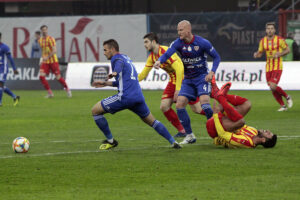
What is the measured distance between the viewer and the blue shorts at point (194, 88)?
13.1 metres

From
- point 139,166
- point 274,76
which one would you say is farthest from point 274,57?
point 139,166

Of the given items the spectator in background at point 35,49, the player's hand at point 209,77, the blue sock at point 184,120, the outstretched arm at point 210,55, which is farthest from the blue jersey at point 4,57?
the player's hand at point 209,77

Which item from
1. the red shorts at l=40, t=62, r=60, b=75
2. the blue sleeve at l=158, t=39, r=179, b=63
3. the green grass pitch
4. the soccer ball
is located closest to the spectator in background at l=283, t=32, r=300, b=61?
the red shorts at l=40, t=62, r=60, b=75

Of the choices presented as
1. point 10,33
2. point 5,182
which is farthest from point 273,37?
point 10,33

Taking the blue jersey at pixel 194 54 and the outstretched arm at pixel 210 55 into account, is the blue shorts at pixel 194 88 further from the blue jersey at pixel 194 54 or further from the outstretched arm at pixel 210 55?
the outstretched arm at pixel 210 55

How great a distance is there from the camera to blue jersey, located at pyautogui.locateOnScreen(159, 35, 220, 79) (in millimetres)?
12867

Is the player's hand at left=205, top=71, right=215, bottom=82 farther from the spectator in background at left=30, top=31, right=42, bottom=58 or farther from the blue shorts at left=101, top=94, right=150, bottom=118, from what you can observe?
the spectator in background at left=30, top=31, right=42, bottom=58

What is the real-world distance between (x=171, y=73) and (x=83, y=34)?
20494 mm

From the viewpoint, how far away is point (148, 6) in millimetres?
38438

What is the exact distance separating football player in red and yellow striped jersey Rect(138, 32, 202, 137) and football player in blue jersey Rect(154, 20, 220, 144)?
24.6 inches

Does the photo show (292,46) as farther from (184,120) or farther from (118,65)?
(118,65)

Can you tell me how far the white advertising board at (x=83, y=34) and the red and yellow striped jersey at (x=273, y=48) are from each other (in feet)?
45.1

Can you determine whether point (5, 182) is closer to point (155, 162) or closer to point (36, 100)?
point (155, 162)

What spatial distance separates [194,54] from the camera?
42.6ft
